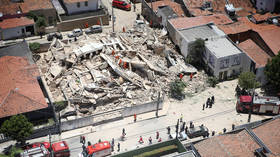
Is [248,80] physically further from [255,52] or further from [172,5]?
[172,5]

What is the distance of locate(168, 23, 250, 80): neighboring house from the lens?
2211 inches

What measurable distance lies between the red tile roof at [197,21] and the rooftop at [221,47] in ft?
16.8

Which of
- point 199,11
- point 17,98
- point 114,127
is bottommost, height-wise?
point 114,127

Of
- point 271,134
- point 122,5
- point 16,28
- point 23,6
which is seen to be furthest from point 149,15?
point 271,134

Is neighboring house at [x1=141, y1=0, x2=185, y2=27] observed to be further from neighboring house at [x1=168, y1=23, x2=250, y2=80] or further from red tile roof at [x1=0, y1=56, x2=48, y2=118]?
red tile roof at [x1=0, y1=56, x2=48, y2=118]

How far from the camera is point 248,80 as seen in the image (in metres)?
52.4

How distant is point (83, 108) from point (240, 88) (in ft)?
74.5

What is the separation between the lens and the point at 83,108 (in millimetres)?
50938

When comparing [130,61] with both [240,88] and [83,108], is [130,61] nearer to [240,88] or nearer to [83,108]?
[83,108]

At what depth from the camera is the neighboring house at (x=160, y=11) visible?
6719cm

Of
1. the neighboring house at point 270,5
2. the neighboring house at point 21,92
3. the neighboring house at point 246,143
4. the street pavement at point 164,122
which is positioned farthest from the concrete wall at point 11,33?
the neighboring house at point 270,5

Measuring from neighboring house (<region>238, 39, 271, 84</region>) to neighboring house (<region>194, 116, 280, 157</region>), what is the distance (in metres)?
11.1

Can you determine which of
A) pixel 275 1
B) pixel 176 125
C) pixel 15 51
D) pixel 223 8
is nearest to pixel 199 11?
pixel 223 8

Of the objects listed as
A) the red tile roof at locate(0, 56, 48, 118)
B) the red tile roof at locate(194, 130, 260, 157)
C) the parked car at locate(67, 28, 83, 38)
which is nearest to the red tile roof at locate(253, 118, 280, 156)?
the red tile roof at locate(194, 130, 260, 157)
